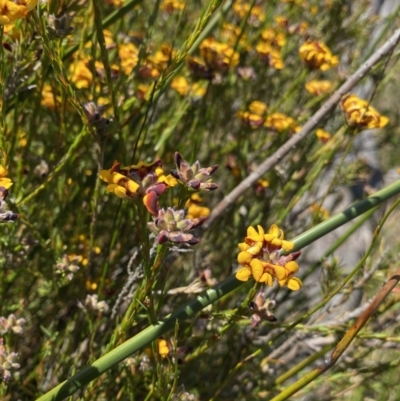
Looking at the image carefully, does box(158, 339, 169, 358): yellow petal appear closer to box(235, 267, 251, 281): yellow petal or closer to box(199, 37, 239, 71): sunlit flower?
box(235, 267, 251, 281): yellow petal

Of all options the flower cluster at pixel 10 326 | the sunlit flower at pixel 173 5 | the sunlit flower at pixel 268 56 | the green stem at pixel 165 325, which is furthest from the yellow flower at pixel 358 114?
the sunlit flower at pixel 173 5

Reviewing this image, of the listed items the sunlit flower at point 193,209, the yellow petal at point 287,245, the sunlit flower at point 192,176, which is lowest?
the sunlit flower at point 193,209

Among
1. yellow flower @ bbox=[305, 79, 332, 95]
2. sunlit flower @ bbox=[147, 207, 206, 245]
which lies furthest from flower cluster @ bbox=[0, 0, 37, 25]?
yellow flower @ bbox=[305, 79, 332, 95]

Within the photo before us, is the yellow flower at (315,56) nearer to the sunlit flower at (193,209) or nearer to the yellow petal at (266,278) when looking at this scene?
the sunlit flower at (193,209)

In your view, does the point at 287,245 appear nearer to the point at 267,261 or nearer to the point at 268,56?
the point at 267,261

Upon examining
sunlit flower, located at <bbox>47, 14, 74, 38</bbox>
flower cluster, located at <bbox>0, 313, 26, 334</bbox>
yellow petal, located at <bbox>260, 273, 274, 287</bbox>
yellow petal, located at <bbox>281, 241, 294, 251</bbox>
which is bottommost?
flower cluster, located at <bbox>0, 313, 26, 334</bbox>

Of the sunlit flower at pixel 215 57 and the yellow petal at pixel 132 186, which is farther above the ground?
the sunlit flower at pixel 215 57
